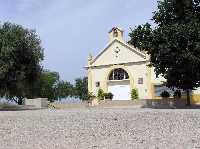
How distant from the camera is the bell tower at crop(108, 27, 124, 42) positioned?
5778cm

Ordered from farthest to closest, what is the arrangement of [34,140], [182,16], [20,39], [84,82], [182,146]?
[84,82], [20,39], [182,16], [34,140], [182,146]

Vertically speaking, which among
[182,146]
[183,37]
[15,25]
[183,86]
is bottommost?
[182,146]

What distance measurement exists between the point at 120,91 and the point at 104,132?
39552mm

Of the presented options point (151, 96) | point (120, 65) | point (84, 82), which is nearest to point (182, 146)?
point (151, 96)

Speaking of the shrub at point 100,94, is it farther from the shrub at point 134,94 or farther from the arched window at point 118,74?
the shrub at point 134,94

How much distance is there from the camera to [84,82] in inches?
4043

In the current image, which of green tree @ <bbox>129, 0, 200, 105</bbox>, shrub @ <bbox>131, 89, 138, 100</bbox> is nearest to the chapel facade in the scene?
shrub @ <bbox>131, 89, 138, 100</bbox>

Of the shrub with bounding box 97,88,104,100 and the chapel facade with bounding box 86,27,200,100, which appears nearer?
the chapel facade with bounding box 86,27,200,100

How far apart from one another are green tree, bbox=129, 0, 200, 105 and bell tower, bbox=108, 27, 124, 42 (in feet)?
74.4

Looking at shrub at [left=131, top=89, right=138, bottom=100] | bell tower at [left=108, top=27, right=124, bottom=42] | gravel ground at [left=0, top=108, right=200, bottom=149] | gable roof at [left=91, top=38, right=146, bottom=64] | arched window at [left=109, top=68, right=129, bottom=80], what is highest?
bell tower at [left=108, top=27, right=124, bottom=42]

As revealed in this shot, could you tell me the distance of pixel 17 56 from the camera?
39.1 meters

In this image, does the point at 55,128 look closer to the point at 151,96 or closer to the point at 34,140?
the point at 34,140

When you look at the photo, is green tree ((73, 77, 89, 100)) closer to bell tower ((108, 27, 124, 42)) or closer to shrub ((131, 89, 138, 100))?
bell tower ((108, 27, 124, 42))

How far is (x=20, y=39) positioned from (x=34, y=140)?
77.6 feet
